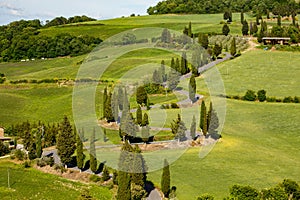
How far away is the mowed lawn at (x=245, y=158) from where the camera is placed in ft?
178

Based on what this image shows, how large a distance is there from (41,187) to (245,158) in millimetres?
29334

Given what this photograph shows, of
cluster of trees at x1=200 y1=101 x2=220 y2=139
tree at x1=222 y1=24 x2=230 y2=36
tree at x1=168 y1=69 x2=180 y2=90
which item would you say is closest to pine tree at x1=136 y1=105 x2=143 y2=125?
cluster of trees at x1=200 y1=101 x2=220 y2=139

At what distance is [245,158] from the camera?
6325 cm

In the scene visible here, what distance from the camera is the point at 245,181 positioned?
2144 inches

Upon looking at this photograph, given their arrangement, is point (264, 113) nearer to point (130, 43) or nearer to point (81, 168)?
point (81, 168)

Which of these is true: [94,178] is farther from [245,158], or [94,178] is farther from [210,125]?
[210,125]

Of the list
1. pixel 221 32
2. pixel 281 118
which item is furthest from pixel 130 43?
pixel 281 118

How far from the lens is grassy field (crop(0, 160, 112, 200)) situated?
177ft

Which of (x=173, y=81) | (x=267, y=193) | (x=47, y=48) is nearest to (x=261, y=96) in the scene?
(x=173, y=81)

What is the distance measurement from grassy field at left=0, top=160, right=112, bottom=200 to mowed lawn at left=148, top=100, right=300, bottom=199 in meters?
8.30

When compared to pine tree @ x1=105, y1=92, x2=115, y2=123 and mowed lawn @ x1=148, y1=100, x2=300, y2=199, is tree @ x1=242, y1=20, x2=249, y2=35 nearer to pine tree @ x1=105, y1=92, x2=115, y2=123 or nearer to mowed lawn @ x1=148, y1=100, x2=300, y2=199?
mowed lawn @ x1=148, y1=100, x2=300, y2=199

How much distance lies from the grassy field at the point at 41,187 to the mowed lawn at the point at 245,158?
830cm

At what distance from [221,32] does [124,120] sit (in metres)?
116

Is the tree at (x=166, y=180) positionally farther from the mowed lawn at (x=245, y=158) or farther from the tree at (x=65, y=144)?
the tree at (x=65, y=144)
